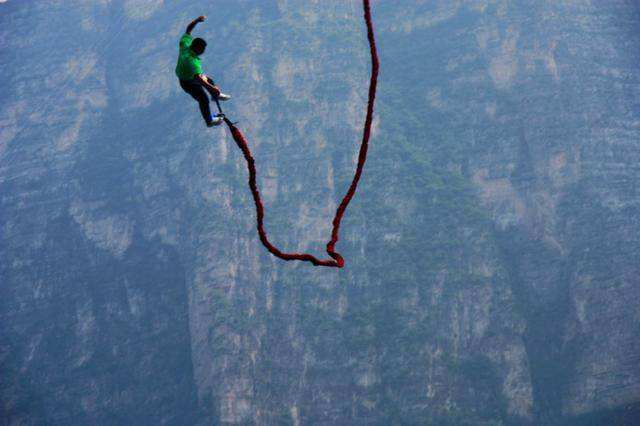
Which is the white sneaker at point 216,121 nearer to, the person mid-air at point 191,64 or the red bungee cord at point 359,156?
the person mid-air at point 191,64

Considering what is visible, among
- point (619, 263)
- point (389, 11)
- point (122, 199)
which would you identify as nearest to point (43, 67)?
point (122, 199)

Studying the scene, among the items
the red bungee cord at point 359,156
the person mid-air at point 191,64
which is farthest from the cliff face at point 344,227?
the red bungee cord at point 359,156

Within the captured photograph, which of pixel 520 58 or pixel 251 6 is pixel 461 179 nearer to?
pixel 520 58

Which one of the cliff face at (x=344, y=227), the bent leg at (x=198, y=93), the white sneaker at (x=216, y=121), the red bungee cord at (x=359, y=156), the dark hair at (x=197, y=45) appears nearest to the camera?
the red bungee cord at (x=359, y=156)

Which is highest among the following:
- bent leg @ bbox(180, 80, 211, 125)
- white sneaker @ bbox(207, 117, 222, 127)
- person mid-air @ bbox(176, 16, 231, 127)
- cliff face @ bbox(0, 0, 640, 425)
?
person mid-air @ bbox(176, 16, 231, 127)

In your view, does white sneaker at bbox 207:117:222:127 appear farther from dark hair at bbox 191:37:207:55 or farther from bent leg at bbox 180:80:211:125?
dark hair at bbox 191:37:207:55

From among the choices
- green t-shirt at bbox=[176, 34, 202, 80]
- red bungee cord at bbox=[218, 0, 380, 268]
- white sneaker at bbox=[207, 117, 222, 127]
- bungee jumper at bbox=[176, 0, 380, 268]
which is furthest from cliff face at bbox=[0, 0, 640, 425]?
red bungee cord at bbox=[218, 0, 380, 268]

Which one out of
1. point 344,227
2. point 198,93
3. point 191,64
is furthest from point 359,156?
point 344,227

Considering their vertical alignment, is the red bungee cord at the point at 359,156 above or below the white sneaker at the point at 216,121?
above
